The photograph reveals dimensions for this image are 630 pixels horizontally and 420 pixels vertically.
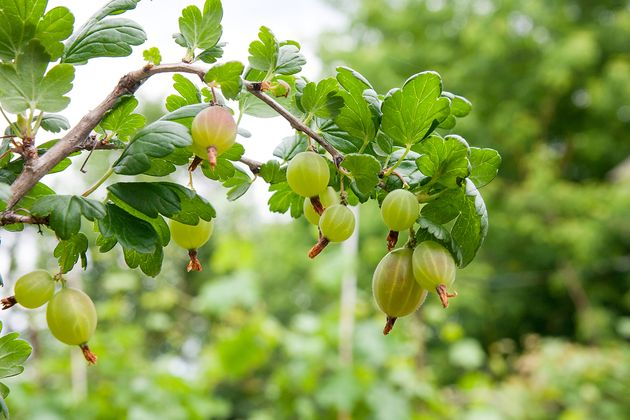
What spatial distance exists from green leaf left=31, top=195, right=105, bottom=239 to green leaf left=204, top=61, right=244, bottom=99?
76 mm

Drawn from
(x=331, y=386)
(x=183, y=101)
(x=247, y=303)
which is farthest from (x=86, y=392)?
(x=183, y=101)

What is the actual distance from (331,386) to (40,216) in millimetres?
1712

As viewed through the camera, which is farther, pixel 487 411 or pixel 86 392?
pixel 487 411

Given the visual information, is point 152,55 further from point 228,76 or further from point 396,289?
point 396,289

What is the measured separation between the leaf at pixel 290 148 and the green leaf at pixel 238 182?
0.02 m

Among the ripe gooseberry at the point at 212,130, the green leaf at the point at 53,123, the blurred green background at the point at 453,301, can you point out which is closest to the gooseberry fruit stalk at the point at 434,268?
the ripe gooseberry at the point at 212,130

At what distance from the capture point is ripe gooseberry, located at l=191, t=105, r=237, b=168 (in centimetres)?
28

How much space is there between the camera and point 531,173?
5.70 m

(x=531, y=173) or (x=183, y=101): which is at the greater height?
(x=183, y=101)

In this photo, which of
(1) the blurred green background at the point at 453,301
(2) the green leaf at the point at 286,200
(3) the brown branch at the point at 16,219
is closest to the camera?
(3) the brown branch at the point at 16,219

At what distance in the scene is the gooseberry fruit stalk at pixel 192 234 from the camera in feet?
1.13

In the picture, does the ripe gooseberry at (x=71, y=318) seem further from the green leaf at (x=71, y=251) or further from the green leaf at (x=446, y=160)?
the green leaf at (x=446, y=160)

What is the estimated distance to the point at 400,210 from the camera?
290mm

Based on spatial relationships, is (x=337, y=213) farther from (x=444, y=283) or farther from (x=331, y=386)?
(x=331, y=386)
